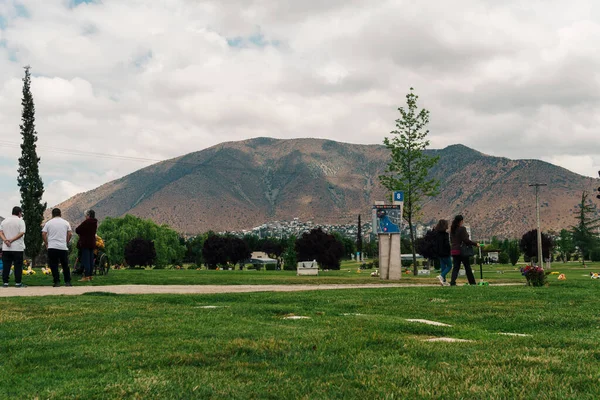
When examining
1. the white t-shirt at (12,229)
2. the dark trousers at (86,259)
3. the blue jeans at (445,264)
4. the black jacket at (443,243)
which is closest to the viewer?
the white t-shirt at (12,229)

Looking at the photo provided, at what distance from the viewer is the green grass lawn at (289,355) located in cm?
429

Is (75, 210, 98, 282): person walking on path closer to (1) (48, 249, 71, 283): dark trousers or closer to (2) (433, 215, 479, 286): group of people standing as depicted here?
(1) (48, 249, 71, 283): dark trousers

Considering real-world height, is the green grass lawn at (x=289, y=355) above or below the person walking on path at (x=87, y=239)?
below

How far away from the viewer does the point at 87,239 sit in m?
18.1

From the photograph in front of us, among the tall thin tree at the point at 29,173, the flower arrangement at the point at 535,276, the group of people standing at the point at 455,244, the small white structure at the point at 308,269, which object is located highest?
the tall thin tree at the point at 29,173

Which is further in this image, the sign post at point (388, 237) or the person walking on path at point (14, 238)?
the sign post at point (388, 237)

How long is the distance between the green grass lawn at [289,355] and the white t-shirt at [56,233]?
747 cm

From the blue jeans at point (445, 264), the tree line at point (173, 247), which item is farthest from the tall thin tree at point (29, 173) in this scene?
the blue jeans at point (445, 264)

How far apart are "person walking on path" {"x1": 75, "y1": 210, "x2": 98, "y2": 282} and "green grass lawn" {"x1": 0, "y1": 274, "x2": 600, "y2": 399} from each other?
869 centimetres

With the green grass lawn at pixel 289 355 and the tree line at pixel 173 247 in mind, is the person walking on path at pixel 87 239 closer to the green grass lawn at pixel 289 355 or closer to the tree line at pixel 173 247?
the green grass lawn at pixel 289 355

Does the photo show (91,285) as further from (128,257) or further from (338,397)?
(128,257)

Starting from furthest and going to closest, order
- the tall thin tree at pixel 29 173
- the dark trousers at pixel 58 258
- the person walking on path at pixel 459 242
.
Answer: the tall thin tree at pixel 29 173
the person walking on path at pixel 459 242
the dark trousers at pixel 58 258

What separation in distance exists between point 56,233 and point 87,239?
1.45 metres

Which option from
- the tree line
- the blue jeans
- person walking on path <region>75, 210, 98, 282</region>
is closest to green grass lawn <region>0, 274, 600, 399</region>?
the blue jeans
